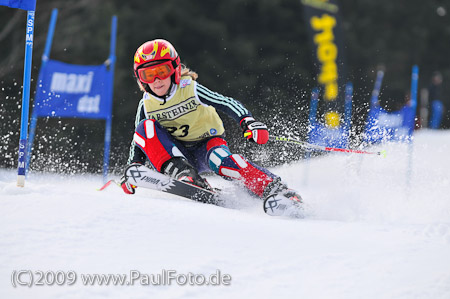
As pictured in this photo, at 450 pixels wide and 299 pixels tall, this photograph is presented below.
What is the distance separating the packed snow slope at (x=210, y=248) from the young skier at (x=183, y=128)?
47 centimetres

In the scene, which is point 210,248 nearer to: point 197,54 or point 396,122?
point 396,122

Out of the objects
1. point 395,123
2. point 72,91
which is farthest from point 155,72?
point 395,123

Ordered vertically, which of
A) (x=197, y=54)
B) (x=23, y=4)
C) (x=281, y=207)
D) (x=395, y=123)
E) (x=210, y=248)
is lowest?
(x=210, y=248)

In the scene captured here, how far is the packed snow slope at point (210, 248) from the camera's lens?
7.36ft

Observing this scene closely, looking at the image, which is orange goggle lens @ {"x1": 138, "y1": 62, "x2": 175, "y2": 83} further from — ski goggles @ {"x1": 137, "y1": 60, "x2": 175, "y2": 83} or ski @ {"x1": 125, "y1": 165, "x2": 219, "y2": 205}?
ski @ {"x1": 125, "y1": 165, "x2": 219, "y2": 205}

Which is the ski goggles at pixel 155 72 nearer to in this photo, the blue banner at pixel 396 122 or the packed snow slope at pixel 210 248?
the packed snow slope at pixel 210 248

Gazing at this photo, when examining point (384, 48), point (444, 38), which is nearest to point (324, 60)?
point (384, 48)

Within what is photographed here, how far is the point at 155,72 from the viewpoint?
13.0 ft

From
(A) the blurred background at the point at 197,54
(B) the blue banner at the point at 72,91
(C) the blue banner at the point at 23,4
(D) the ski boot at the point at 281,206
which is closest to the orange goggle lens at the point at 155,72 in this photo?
(C) the blue banner at the point at 23,4

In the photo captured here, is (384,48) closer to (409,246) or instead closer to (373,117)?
(373,117)

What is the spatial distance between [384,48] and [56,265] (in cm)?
2186

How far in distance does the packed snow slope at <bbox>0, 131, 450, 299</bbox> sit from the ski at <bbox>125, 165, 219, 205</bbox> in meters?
0.32

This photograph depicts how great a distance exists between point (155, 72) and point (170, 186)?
82 cm

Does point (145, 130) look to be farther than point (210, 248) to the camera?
Yes
